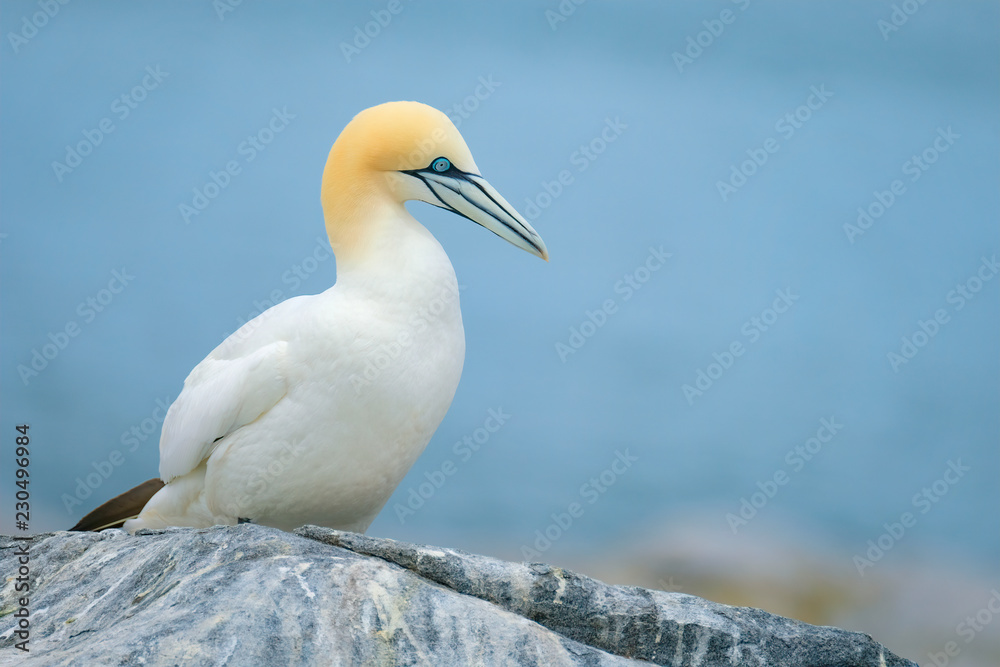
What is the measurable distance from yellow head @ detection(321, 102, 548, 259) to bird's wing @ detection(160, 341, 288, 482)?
66cm

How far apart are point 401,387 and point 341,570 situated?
108cm

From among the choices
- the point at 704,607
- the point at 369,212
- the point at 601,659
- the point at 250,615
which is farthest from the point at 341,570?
the point at 369,212

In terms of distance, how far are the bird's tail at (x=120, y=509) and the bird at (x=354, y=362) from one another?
1.15 ft

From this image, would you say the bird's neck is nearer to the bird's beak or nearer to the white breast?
the white breast

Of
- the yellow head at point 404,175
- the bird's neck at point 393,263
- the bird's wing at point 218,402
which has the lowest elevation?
the bird's wing at point 218,402

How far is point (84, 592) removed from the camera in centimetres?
346

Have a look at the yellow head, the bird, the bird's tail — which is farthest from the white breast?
the bird's tail

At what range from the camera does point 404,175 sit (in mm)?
4266

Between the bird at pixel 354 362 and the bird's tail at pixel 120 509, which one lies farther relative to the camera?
the bird's tail at pixel 120 509

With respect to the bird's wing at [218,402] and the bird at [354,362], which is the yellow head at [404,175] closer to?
the bird at [354,362]

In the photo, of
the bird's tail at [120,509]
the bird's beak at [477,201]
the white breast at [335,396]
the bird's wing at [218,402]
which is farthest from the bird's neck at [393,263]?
the bird's tail at [120,509]

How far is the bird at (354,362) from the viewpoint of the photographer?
13.1 feet

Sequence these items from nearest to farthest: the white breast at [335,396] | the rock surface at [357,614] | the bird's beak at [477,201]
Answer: the rock surface at [357,614] < the white breast at [335,396] < the bird's beak at [477,201]

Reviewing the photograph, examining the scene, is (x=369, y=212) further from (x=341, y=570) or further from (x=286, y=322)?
(x=341, y=570)
